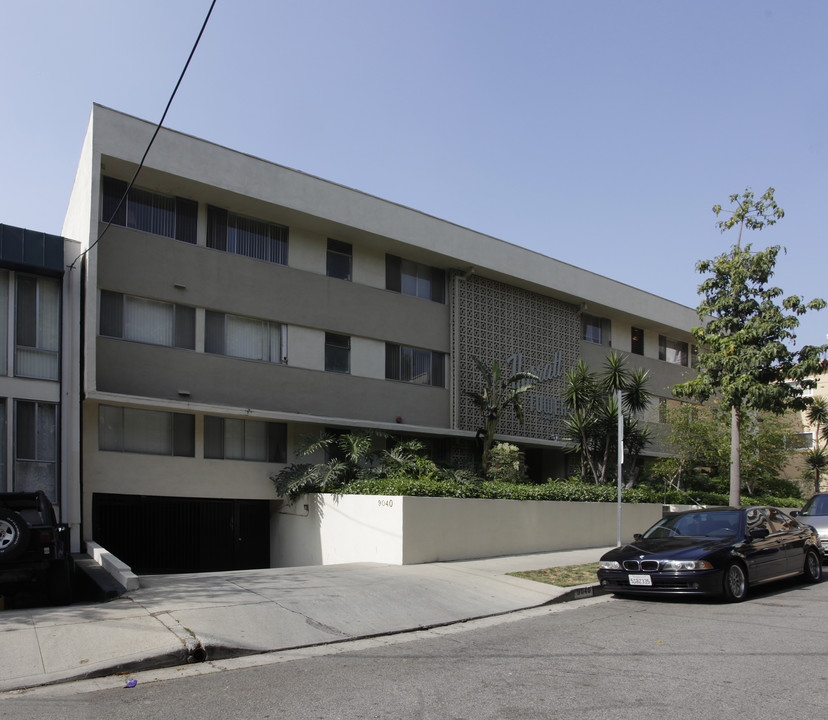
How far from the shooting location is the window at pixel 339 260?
19.4 m

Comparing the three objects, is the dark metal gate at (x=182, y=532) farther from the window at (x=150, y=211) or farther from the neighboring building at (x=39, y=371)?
the window at (x=150, y=211)

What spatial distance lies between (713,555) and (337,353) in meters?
11.1

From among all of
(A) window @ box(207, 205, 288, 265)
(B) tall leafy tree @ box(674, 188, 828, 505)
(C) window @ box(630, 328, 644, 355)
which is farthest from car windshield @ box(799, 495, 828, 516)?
(A) window @ box(207, 205, 288, 265)

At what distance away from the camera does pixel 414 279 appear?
21.2 metres

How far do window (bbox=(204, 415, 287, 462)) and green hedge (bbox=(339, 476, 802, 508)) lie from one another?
2772 millimetres

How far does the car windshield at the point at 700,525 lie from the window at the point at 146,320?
34.8 feet

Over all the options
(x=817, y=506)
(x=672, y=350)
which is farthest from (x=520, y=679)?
(x=672, y=350)

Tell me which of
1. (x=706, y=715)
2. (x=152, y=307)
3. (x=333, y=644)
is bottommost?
(x=333, y=644)

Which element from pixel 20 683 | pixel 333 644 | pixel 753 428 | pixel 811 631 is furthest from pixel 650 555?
pixel 753 428

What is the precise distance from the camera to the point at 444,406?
21.1 metres

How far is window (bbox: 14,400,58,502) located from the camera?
45.3ft

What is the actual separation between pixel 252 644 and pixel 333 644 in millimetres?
917

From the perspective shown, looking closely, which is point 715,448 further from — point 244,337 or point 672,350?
point 244,337

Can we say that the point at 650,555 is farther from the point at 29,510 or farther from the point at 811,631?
the point at 29,510
